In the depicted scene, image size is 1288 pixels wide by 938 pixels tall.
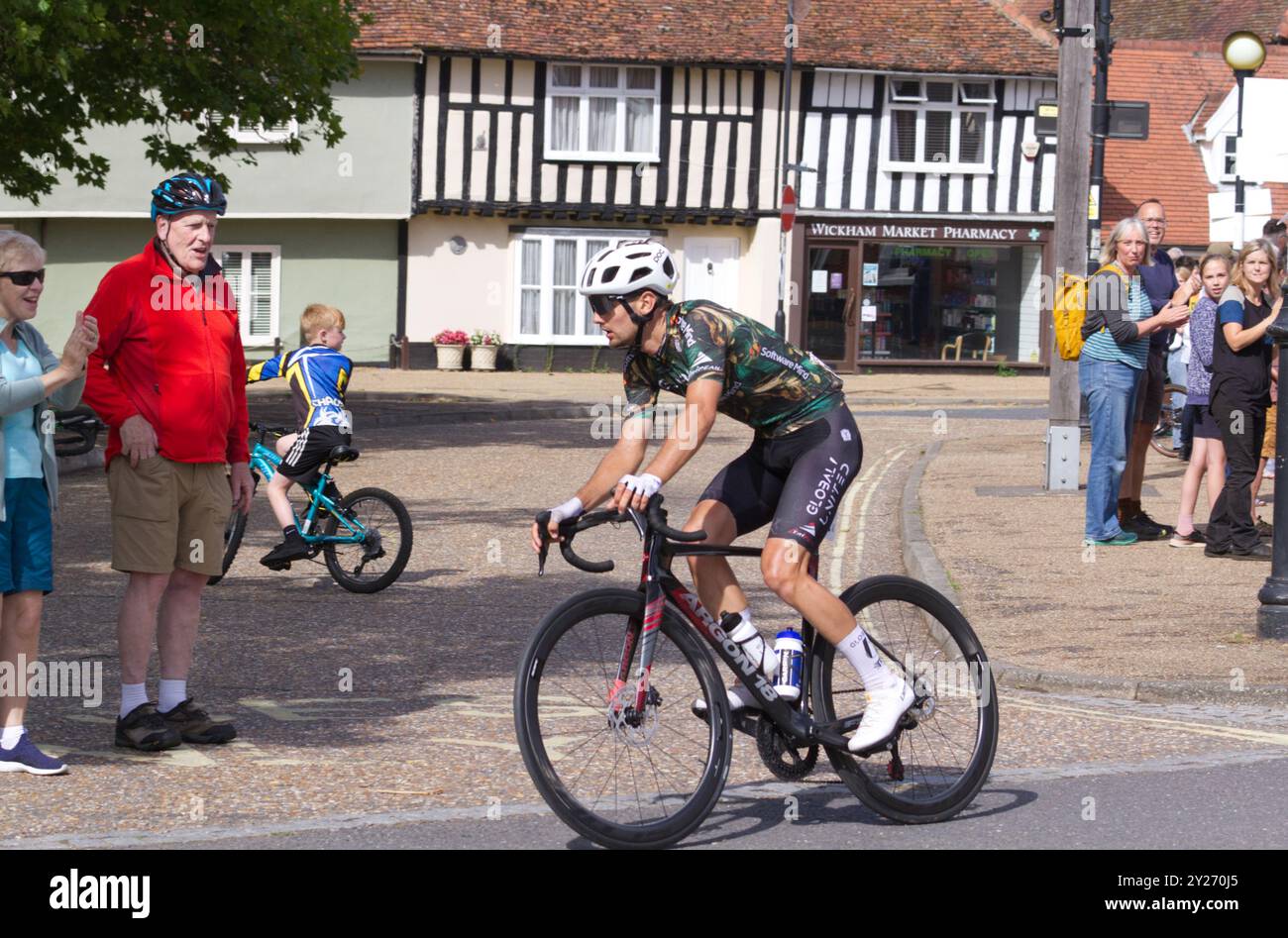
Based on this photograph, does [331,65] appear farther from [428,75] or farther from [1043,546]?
[428,75]

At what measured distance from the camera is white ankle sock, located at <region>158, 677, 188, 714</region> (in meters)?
6.96

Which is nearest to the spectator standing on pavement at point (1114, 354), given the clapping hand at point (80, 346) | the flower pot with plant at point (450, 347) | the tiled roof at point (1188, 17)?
the clapping hand at point (80, 346)

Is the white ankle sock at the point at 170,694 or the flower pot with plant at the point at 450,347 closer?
the white ankle sock at the point at 170,694

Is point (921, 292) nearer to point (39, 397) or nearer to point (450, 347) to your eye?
point (450, 347)

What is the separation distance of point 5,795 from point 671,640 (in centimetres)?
223

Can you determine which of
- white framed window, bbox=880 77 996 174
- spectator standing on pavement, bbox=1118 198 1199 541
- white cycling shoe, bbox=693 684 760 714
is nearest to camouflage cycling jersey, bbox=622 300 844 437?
white cycling shoe, bbox=693 684 760 714

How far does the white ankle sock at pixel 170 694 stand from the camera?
6.96 m

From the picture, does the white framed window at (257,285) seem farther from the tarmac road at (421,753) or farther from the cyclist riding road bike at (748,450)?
the cyclist riding road bike at (748,450)

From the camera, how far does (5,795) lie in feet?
20.0

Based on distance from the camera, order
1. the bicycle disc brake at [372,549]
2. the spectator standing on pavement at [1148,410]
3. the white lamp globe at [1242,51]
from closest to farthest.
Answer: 1. the bicycle disc brake at [372,549]
2. the spectator standing on pavement at [1148,410]
3. the white lamp globe at [1242,51]

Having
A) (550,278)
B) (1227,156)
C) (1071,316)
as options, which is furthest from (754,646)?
(1227,156)

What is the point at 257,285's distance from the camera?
128ft

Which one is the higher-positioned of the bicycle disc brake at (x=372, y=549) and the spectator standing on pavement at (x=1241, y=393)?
the spectator standing on pavement at (x=1241, y=393)

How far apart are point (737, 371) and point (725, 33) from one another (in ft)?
112
